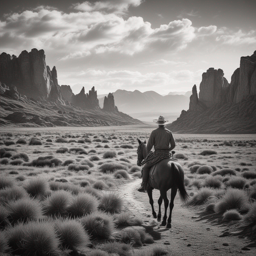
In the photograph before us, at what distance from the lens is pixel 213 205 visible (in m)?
10.4

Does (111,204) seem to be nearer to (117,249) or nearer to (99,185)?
(117,249)

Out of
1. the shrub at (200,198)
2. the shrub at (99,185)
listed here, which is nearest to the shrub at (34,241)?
the shrub at (200,198)

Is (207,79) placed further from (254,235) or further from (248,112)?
(254,235)

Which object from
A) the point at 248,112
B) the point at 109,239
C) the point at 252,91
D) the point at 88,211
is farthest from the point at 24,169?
the point at 252,91

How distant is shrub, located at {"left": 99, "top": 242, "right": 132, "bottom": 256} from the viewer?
613cm

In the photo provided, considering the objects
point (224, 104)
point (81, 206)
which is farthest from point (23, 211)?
point (224, 104)

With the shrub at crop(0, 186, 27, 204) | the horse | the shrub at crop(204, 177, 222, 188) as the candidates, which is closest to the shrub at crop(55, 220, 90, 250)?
the horse

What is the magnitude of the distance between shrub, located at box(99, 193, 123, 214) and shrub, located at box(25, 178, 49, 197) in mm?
2895

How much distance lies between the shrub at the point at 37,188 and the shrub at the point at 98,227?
424 centimetres

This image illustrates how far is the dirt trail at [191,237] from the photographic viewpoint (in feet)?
21.8

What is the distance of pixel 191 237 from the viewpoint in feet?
25.3

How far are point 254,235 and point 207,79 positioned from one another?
7134 inches

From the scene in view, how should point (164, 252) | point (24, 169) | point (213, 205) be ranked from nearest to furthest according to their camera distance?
point (164, 252), point (213, 205), point (24, 169)

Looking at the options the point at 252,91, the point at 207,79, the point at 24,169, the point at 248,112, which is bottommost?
the point at 24,169
